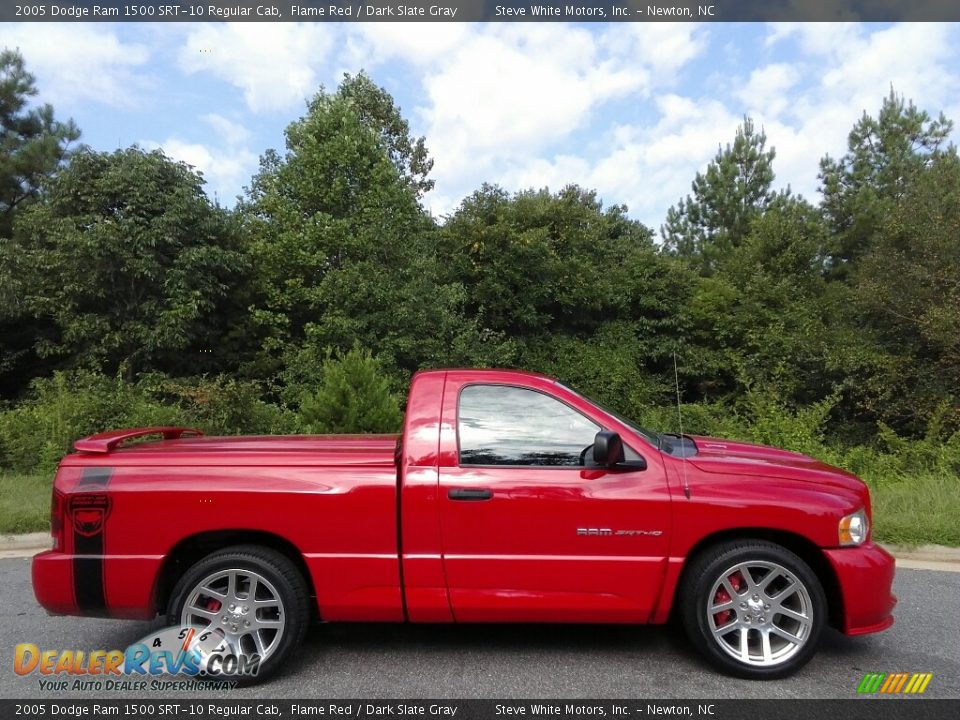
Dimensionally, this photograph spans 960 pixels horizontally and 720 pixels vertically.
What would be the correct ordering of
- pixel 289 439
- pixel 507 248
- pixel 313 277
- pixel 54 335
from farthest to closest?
pixel 507 248, pixel 313 277, pixel 54 335, pixel 289 439

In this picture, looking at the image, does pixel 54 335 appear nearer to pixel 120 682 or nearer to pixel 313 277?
pixel 313 277

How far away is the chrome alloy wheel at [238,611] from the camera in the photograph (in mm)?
3619

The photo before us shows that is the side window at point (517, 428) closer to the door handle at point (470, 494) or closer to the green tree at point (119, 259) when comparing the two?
the door handle at point (470, 494)

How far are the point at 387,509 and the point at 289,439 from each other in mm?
1245

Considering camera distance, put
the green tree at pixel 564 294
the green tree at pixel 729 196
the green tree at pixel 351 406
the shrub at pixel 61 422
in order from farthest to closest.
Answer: the green tree at pixel 729 196 → the green tree at pixel 564 294 → the shrub at pixel 61 422 → the green tree at pixel 351 406

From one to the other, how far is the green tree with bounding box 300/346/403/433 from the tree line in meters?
0.93

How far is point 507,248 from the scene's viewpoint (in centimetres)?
2128

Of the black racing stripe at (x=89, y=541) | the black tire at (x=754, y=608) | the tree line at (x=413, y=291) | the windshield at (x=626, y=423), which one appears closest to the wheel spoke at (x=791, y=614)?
the black tire at (x=754, y=608)

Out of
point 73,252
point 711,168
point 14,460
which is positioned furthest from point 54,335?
point 711,168

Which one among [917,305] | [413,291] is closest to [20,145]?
[413,291]

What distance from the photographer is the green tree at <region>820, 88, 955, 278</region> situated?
83.8 ft

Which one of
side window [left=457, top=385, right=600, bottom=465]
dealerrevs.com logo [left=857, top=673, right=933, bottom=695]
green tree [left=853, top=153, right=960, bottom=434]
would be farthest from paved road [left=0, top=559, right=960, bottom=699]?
green tree [left=853, top=153, right=960, bottom=434]

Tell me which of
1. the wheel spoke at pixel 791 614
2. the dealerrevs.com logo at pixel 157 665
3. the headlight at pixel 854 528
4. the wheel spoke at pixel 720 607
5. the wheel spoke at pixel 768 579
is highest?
the headlight at pixel 854 528

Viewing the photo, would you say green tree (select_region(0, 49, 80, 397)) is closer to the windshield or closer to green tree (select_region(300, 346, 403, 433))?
green tree (select_region(300, 346, 403, 433))
